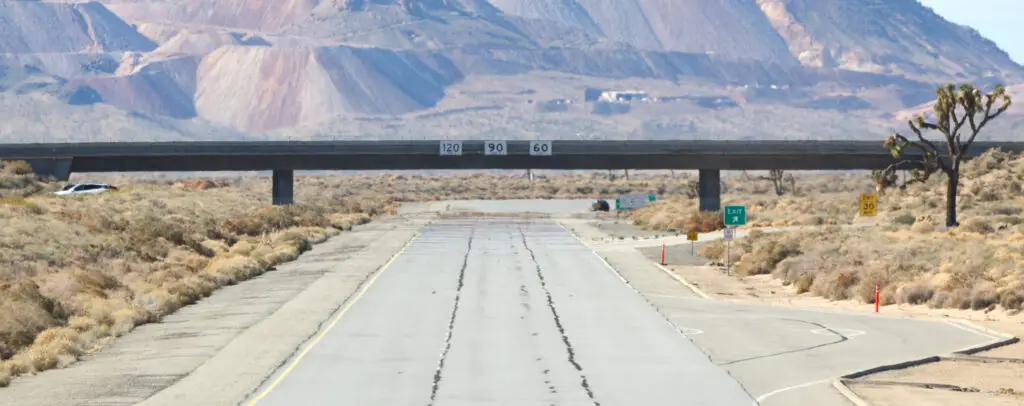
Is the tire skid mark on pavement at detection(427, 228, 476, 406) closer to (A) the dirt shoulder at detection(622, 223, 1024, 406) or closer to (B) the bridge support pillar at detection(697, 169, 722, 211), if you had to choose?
(A) the dirt shoulder at detection(622, 223, 1024, 406)

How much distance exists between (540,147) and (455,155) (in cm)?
605

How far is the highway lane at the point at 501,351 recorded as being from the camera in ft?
107

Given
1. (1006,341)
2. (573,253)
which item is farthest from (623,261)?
(1006,341)

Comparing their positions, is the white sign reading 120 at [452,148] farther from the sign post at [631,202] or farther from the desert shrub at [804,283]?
the desert shrub at [804,283]

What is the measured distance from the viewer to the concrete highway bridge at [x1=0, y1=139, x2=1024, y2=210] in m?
118

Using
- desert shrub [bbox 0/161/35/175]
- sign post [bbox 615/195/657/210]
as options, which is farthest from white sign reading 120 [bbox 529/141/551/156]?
desert shrub [bbox 0/161/35/175]

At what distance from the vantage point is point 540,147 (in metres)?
120

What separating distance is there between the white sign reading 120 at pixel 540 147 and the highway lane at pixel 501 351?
5272cm

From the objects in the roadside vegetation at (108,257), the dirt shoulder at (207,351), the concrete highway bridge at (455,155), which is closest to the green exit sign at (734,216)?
the dirt shoulder at (207,351)

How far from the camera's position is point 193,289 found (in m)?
54.6

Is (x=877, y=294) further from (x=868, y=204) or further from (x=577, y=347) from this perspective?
(x=868, y=204)

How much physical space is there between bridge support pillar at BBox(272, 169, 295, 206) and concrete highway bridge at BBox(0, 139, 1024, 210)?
0.24 m

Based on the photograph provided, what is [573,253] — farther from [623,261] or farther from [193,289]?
[193,289]

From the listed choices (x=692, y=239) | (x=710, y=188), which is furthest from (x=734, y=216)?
(x=710, y=188)
